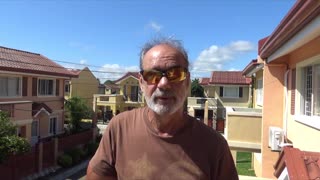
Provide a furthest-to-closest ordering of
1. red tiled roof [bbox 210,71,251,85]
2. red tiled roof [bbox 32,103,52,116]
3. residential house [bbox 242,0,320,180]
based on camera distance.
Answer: red tiled roof [bbox 210,71,251,85] → red tiled roof [bbox 32,103,52,116] → residential house [bbox 242,0,320,180]

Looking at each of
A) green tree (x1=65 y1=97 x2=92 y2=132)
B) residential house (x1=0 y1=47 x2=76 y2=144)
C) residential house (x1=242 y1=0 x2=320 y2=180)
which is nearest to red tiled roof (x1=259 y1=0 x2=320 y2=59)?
residential house (x1=242 y1=0 x2=320 y2=180)

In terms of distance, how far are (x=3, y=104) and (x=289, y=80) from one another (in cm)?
1372

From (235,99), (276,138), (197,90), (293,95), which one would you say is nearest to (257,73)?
(276,138)

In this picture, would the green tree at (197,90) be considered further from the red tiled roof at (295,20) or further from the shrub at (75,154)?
the red tiled roof at (295,20)

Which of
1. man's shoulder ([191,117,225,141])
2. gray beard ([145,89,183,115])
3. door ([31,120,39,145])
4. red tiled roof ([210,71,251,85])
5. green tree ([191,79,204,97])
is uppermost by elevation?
red tiled roof ([210,71,251,85])

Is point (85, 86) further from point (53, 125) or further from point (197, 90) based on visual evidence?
point (53, 125)

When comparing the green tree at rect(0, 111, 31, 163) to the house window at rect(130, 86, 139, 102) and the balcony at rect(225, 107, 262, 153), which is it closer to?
the balcony at rect(225, 107, 262, 153)

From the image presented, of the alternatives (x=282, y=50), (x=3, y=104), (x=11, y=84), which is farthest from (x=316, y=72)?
(x=11, y=84)

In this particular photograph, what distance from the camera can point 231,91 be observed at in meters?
33.1

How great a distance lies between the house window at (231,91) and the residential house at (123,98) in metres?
9.50

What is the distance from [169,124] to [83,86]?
39.5m

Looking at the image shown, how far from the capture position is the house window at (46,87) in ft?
72.4

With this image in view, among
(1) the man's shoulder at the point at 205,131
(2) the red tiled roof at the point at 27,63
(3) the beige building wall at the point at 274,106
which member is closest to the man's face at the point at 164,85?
(1) the man's shoulder at the point at 205,131

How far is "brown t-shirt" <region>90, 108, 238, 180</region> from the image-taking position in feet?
6.64
